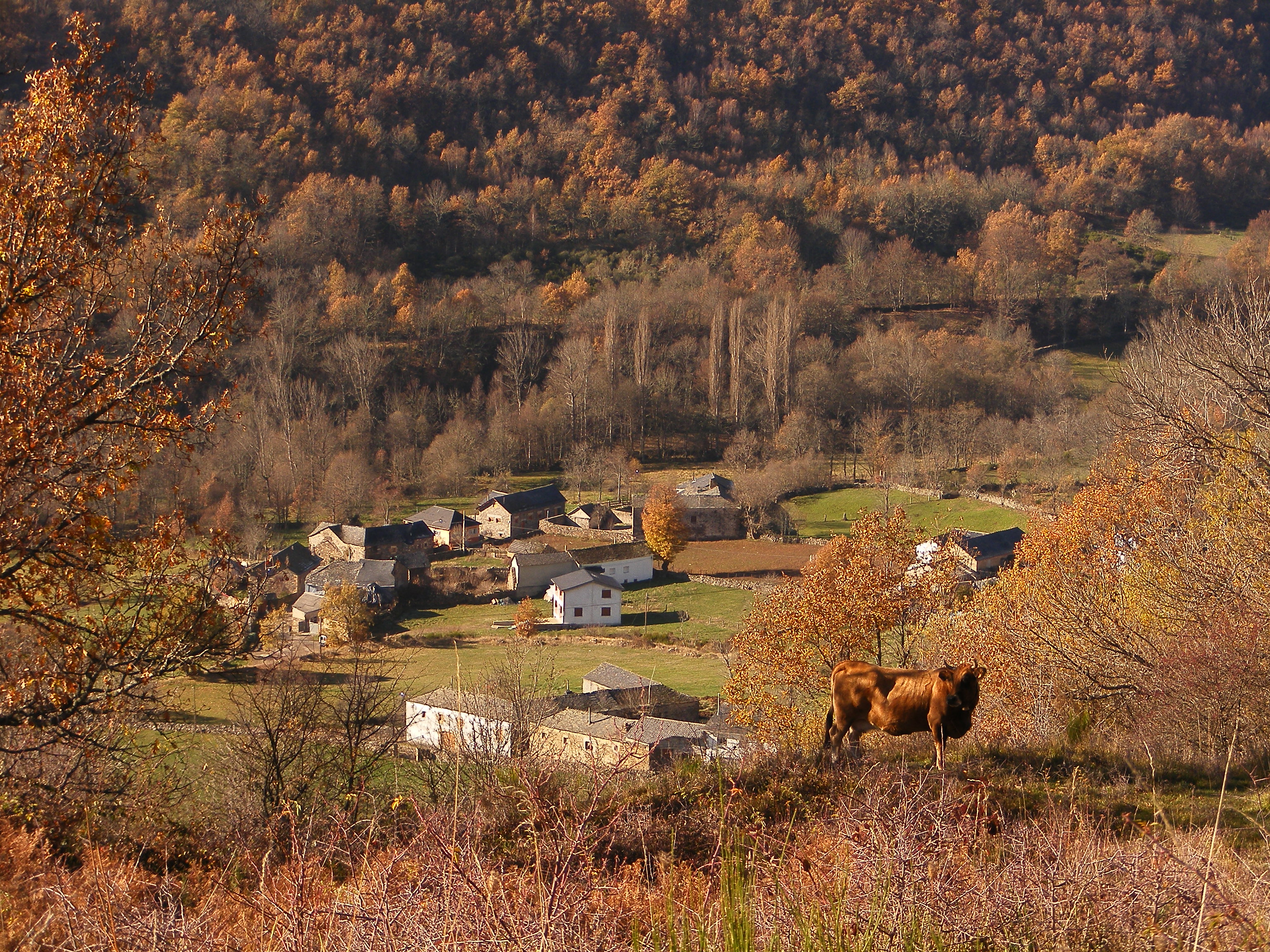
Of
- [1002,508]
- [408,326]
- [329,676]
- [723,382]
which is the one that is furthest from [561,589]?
[408,326]

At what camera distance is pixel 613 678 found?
89.8 ft

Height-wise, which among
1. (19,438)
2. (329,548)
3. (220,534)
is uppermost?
(19,438)

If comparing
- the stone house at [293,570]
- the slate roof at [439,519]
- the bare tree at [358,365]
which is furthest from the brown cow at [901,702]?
the bare tree at [358,365]

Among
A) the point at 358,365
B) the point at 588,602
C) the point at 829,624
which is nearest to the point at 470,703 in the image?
the point at 829,624

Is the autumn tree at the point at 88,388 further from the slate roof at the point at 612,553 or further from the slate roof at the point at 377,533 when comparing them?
the slate roof at the point at 377,533

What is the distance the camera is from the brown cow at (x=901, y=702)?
6039mm

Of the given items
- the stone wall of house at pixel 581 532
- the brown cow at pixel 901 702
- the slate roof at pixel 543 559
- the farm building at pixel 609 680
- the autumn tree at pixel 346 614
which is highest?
the brown cow at pixel 901 702

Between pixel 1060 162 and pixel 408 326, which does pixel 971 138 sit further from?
pixel 408 326

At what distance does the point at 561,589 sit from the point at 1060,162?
477 ft

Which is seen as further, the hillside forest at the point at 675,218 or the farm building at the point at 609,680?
the hillside forest at the point at 675,218

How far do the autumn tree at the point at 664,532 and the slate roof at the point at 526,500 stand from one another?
36.0 feet

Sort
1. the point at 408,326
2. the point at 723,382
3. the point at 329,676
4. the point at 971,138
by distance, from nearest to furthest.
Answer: the point at 329,676 → the point at 723,382 → the point at 408,326 → the point at 971,138

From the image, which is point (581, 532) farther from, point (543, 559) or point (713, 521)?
point (543, 559)

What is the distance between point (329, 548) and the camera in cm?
5341
